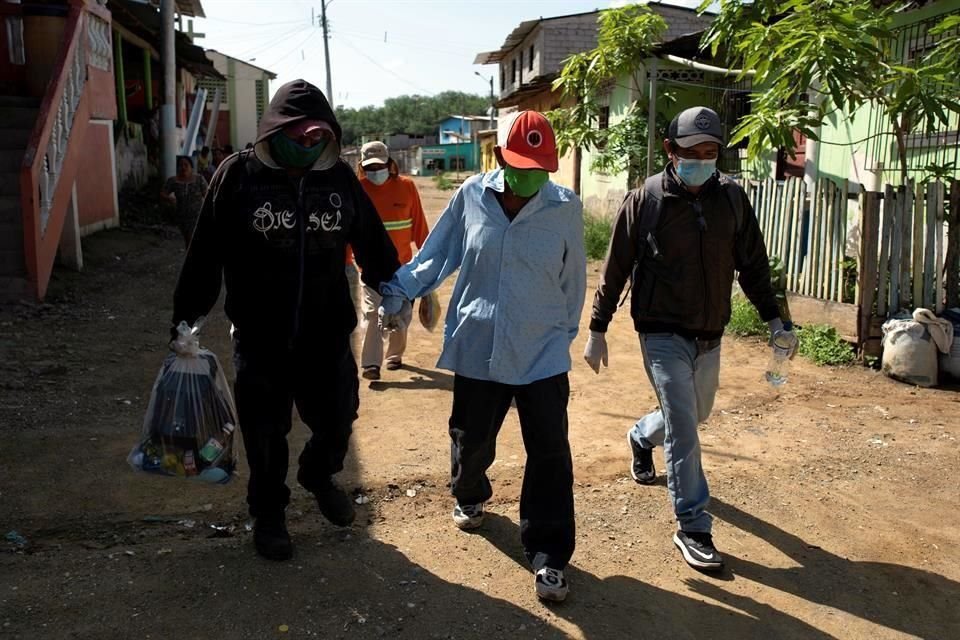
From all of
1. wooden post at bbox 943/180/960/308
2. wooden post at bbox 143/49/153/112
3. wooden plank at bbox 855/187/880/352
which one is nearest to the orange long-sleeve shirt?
wooden plank at bbox 855/187/880/352

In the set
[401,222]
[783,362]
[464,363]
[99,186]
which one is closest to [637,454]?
[783,362]

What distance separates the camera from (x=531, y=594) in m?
3.24

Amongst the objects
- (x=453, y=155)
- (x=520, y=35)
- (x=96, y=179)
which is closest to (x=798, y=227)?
(x=96, y=179)

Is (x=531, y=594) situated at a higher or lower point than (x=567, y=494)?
lower

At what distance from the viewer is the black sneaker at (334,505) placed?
359cm

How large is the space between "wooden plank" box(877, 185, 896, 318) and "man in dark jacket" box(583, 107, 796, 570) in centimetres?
369

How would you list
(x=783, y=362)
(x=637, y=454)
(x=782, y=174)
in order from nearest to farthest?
(x=783, y=362) < (x=637, y=454) < (x=782, y=174)

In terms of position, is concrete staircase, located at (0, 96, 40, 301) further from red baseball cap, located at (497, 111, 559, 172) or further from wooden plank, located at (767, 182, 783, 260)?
wooden plank, located at (767, 182, 783, 260)

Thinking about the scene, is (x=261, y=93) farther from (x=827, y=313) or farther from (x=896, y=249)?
(x=896, y=249)

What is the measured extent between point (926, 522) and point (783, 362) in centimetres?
105

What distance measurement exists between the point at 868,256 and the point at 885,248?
16 cm

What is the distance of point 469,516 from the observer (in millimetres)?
3768

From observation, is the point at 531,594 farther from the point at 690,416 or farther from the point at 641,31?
the point at 641,31

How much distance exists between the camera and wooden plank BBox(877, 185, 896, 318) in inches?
263
